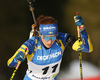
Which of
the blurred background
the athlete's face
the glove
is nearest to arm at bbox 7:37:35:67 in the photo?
the glove

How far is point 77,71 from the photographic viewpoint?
434cm

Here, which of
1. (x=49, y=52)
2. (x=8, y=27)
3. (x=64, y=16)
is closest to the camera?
(x=49, y=52)

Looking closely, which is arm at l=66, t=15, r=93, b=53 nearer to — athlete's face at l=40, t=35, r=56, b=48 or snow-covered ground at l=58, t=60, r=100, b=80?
athlete's face at l=40, t=35, r=56, b=48

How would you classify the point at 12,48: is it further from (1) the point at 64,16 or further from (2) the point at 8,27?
(1) the point at 64,16

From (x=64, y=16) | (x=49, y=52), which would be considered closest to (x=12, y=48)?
(x=64, y=16)

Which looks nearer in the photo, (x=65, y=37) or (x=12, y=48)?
(x=65, y=37)

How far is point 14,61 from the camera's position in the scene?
2.06m

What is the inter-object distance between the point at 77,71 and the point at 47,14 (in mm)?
1565

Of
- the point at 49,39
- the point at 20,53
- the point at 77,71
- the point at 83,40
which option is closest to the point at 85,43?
the point at 83,40

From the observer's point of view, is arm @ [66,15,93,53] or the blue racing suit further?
the blue racing suit

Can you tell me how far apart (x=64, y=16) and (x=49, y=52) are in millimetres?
1804

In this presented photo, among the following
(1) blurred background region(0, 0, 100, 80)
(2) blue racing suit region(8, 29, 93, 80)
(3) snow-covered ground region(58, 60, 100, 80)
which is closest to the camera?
(2) blue racing suit region(8, 29, 93, 80)

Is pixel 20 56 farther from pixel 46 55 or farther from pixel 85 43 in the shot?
pixel 85 43

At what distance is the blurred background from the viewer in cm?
347
